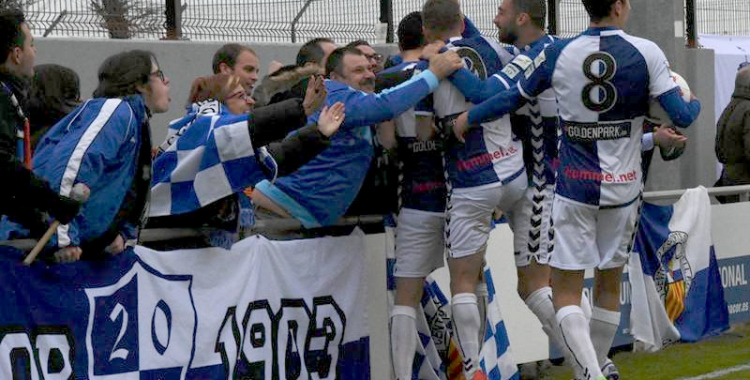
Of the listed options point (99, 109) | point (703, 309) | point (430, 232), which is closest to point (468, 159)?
point (430, 232)

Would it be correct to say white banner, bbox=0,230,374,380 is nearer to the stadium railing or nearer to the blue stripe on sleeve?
the stadium railing

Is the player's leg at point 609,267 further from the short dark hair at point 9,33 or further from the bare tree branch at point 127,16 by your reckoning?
the bare tree branch at point 127,16

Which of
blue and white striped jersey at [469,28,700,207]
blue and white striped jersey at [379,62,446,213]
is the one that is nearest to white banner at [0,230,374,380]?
blue and white striped jersey at [379,62,446,213]

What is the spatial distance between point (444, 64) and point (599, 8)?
0.81 metres

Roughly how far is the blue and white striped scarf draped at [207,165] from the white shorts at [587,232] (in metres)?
1.54

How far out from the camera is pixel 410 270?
720 centimetres

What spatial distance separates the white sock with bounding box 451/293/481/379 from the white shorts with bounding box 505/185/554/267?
0.47 meters

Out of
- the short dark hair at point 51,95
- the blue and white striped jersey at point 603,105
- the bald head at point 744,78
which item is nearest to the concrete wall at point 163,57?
the short dark hair at point 51,95

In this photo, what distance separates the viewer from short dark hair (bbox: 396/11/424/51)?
751cm

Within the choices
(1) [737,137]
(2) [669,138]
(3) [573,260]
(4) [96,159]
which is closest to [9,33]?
(4) [96,159]

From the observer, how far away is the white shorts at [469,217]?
7.05 m

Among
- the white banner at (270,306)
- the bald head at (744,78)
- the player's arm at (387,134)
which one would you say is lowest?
the white banner at (270,306)

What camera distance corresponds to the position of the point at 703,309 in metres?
10.3

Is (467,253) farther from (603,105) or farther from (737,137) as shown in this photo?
(737,137)
